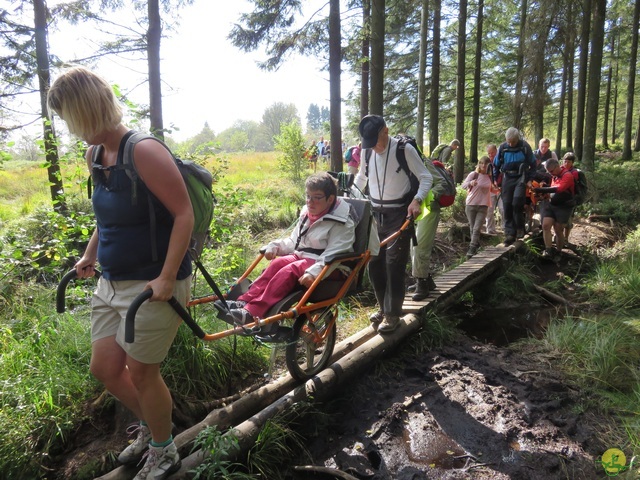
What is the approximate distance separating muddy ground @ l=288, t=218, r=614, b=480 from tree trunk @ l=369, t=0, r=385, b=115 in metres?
5.69

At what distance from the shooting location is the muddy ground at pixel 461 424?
3016mm

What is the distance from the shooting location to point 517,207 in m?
8.12

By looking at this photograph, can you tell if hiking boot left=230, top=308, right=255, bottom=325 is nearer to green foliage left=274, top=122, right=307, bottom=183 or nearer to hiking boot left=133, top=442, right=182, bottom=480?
hiking boot left=133, top=442, right=182, bottom=480

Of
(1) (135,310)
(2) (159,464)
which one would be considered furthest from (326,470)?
(1) (135,310)

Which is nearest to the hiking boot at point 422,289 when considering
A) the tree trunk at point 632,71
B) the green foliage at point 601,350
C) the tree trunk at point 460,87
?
the green foliage at point 601,350

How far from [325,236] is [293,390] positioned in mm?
1347

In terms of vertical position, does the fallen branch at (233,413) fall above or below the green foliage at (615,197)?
below

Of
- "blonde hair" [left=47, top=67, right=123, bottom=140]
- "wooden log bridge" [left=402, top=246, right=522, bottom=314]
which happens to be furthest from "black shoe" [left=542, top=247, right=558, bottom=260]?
Answer: "blonde hair" [left=47, top=67, right=123, bottom=140]

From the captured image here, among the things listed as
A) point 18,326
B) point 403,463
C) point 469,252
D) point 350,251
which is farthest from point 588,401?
point 18,326

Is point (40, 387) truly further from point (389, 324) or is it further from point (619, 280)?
point (619, 280)

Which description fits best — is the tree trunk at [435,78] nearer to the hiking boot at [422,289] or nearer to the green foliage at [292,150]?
the green foliage at [292,150]

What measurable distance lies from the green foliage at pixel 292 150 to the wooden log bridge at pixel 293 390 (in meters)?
10.6

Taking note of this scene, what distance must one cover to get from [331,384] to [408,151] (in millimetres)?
2417

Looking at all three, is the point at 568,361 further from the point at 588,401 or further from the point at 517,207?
the point at 517,207
